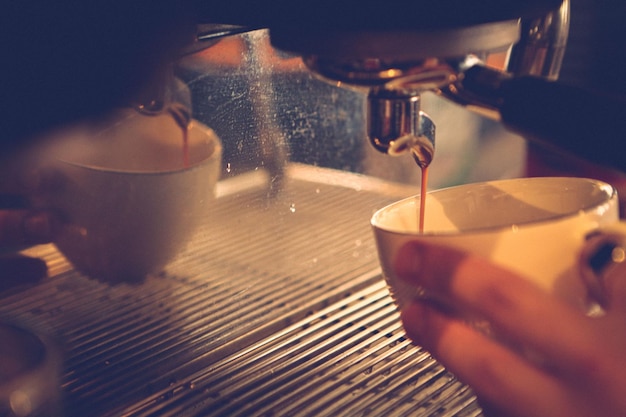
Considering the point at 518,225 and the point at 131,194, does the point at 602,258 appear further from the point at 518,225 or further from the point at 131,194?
the point at 131,194

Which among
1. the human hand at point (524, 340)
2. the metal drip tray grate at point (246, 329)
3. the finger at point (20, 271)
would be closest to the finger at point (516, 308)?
the human hand at point (524, 340)

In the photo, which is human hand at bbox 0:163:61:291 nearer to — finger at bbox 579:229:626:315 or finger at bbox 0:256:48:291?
finger at bbox 0:256:48:291

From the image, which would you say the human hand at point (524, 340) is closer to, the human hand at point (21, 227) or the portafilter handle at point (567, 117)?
the portafilter handle at point (567, 117)

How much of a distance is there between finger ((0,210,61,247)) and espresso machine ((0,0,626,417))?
15mm

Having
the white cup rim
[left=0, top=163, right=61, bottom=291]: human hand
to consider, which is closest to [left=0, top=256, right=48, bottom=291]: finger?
[left=0, top=163, right=61, bottom=291]: human hand

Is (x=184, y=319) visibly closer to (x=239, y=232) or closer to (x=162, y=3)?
(x=239, y=232)

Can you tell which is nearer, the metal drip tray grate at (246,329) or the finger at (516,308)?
the finger at (516,308)

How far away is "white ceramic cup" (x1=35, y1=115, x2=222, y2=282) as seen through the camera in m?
0.34

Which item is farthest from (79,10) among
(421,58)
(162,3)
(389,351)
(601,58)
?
(601,58)

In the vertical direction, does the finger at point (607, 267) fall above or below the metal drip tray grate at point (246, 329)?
above

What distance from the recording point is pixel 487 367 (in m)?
0.28

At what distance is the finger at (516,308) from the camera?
0.25 m

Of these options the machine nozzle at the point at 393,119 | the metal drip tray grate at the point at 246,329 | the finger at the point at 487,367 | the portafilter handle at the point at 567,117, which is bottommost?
the metal drip tray grate at the point at 246,329

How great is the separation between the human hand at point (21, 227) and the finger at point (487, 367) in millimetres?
184
